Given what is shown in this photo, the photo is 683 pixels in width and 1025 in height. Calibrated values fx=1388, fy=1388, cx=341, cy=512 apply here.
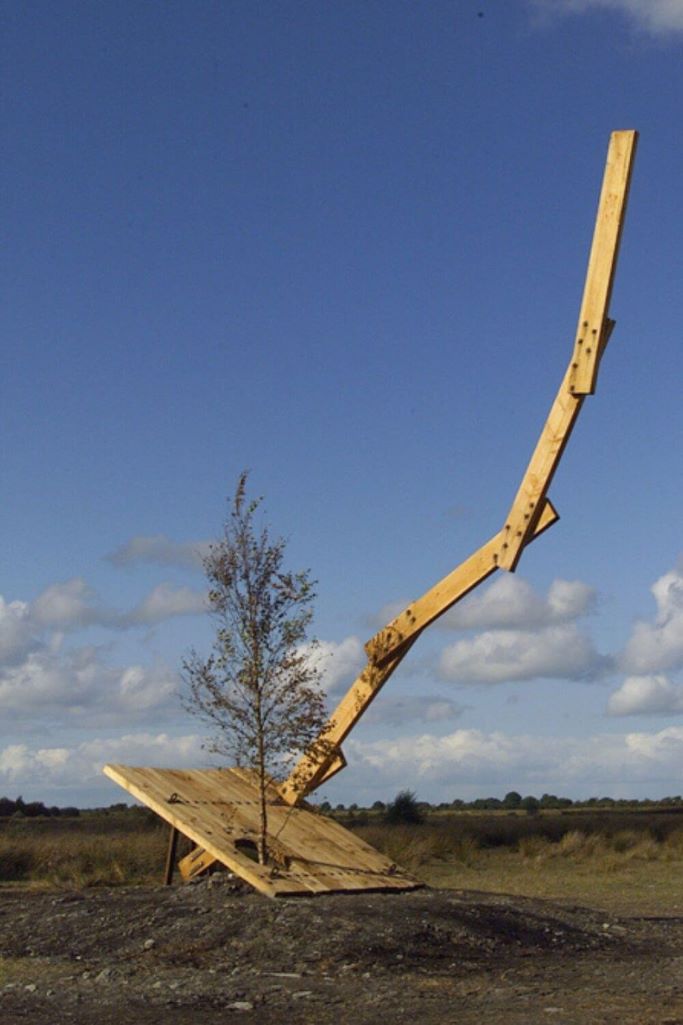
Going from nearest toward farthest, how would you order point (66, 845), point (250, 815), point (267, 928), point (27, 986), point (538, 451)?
point (27, 986), point (267, 928), point (538, 451), point (250, 815), point (66, 845)

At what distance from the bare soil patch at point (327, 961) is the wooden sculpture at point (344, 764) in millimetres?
628

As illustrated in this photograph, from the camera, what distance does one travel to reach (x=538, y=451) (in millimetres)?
14078

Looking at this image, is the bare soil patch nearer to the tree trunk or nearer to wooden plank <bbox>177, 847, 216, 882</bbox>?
the tree trunk

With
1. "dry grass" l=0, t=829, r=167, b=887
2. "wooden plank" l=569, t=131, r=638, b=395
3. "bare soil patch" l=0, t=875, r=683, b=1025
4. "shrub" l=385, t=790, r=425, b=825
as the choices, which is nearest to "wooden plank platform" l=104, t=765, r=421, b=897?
"bare soil patch" l=0, t=875, r=683, b=1025

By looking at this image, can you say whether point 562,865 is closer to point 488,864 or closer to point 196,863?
point 488,864

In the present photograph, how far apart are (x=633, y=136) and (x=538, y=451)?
3.18 metres

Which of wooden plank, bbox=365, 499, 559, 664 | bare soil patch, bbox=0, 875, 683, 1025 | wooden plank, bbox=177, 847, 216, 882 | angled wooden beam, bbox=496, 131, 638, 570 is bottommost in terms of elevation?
bare soil patch, bbox=0, 875, 683, 1025

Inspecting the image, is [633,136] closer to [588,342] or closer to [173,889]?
[588,342]

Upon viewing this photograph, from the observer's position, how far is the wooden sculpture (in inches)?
526

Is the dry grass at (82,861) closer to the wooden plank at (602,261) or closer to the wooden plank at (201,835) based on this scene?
the wooden plank at (201,835)

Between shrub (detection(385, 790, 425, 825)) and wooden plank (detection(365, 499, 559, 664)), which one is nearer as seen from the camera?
wooden plank (detection(365, 499, 559, 664))

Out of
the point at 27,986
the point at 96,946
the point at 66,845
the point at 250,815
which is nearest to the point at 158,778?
the point at 250,815

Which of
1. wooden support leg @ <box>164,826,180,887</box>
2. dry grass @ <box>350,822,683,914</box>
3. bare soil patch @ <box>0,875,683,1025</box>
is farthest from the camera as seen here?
dry grass @ <box>350,822,683,914</box>

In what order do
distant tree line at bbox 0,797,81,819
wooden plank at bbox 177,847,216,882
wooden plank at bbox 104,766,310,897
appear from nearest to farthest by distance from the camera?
wooden plank at bbox 104,766,310,897 < wooden plank at bbox 177,847,216,882 < distant tree line at bbox 0,797,81,819
